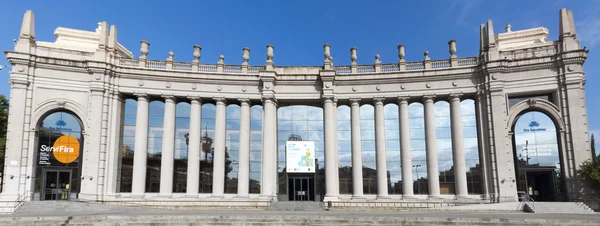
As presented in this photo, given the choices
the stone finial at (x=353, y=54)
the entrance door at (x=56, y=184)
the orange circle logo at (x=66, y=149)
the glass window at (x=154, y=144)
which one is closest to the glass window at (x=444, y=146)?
the stone finial at (x=353, y=54)

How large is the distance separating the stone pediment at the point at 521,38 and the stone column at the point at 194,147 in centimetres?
2942

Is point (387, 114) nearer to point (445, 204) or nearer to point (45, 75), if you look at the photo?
point (445, 204)

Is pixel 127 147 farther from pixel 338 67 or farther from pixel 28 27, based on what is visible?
pixel 338 67

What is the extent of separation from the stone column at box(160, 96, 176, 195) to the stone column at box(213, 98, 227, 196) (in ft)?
12.9

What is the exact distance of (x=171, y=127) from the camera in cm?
4016

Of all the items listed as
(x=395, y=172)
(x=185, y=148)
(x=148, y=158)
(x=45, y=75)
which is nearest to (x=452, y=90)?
(x=395, y=172)

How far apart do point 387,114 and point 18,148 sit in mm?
32418

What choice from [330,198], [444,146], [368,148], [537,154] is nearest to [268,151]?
[330,198]

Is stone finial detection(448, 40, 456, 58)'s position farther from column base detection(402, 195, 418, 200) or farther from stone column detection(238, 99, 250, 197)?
stone column detection(238, 99, 250, 197)

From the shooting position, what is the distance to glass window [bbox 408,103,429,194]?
39875 millimetres

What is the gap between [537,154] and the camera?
37562mm

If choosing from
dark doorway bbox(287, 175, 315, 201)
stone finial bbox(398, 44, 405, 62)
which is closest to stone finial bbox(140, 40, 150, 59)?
dark doorway bbox(287, 175, 315, 201)

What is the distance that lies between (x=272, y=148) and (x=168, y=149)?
952cm

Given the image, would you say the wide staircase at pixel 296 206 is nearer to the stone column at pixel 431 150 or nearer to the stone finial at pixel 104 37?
the stone column at pixel 431 150
